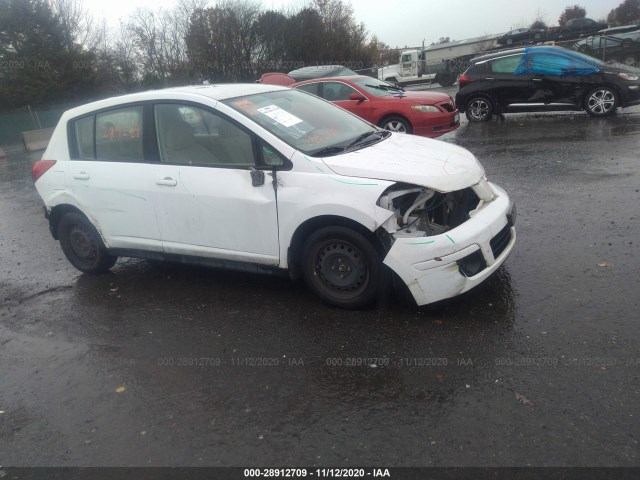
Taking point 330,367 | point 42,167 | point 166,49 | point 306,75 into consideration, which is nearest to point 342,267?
point 330,367

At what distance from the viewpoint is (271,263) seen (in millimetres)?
4352

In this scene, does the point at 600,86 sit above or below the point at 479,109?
above

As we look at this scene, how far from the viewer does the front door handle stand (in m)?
4.59

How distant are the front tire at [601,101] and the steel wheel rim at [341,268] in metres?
10.4

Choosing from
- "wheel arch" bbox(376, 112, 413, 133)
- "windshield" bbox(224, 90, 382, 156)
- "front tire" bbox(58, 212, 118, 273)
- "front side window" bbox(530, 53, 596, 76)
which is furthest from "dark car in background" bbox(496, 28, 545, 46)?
"front tire" bbox(58, 212, 118, 273)

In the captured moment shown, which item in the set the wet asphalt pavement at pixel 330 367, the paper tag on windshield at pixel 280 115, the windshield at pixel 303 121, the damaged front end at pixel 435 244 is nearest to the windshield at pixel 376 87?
the windshield at pixel 303 121

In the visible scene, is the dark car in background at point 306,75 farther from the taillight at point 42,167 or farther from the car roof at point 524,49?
the taillight at point 42,167

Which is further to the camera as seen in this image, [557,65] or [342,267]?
[557,65]

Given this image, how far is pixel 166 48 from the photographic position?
139 ft

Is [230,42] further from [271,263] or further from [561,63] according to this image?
[271,263]

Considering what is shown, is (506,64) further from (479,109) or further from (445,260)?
(445,260)

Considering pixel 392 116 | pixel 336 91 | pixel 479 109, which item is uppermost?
pixel 336 91

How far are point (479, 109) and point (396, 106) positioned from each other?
12.7 feet

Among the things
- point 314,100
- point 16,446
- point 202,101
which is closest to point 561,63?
point 314,100
